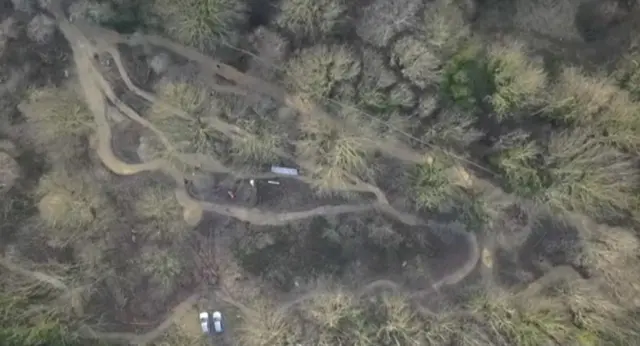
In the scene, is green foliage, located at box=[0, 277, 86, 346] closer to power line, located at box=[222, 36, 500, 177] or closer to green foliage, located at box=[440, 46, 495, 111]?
power line, located at box=[222, 36, 500, 177]

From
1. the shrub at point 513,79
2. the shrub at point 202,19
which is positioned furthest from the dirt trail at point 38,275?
the shrub at point 513,79

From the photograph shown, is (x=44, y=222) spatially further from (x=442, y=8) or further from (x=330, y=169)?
(x=442, y=8)

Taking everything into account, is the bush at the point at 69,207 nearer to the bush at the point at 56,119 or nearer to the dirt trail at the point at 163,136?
the bush at the point at 56,119

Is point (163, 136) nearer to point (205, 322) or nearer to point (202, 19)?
point (202, 19)

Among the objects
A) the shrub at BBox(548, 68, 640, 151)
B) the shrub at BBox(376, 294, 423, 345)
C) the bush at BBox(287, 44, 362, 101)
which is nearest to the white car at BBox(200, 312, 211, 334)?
the shrub at BBox(376, 294, 423, 345)

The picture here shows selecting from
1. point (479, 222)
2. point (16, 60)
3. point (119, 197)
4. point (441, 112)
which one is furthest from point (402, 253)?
point (16, 60)

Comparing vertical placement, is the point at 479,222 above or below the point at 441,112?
below

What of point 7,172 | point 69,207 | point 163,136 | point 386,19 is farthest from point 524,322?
point 7,172
